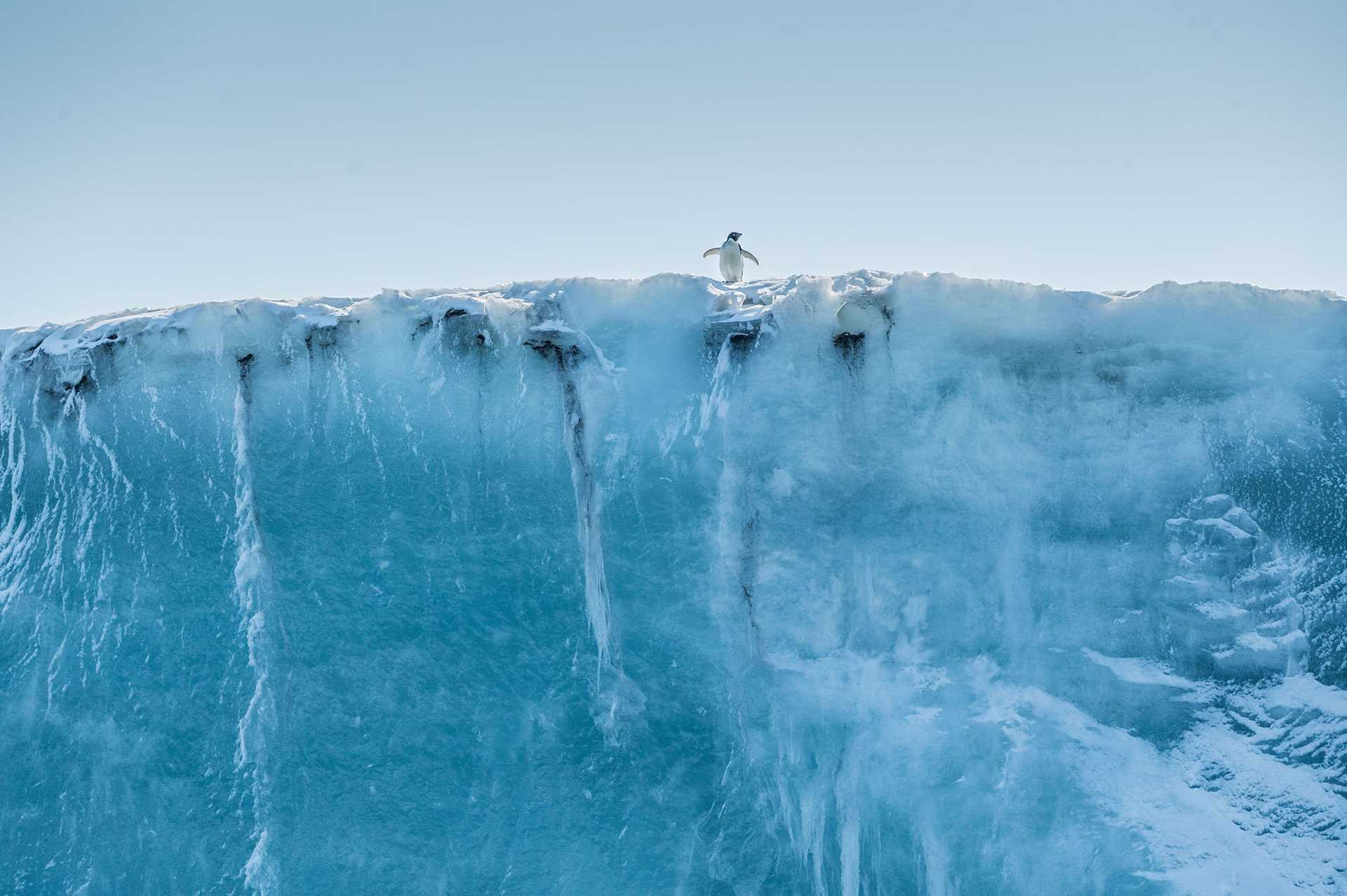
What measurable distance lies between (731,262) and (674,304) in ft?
7.86

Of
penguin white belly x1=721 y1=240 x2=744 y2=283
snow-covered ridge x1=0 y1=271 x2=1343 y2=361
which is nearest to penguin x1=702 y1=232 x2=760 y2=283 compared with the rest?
penguin white belly x1=721 y1=240 x2=744 y2=283

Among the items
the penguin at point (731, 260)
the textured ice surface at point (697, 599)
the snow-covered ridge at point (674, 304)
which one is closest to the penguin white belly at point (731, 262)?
the penguin at point (731, 260)

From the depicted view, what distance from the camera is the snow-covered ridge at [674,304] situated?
9.70m

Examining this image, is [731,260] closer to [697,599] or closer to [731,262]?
[731,262]

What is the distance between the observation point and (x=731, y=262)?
12398 millimetres

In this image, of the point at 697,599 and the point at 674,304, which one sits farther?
the point at 674,304

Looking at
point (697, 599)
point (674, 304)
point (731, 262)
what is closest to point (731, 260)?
point (731, 262)

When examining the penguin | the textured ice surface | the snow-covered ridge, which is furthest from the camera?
the penguin

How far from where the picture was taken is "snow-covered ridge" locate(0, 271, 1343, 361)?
9.70m

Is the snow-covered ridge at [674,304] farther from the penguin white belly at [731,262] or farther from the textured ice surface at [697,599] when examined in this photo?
the penguin white belly at [731,262]

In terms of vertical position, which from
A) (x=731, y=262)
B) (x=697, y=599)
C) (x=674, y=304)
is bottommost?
(x=697, y=599)

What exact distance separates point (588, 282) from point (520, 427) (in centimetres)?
138

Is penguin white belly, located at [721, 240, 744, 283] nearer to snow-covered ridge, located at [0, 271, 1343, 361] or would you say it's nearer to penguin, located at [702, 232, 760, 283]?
penguin, located at [702, 232, 760, 283]

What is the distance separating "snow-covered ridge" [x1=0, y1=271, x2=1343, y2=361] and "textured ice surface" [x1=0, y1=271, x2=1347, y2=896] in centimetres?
4
